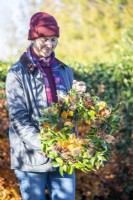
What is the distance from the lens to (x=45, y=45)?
3307 millimetres

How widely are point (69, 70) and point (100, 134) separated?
63 centimetres

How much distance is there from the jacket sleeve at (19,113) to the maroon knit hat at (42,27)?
30 cm

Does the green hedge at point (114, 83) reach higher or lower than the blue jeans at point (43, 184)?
higher

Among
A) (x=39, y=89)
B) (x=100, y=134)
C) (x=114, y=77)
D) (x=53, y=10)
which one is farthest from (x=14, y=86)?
(x=53, y=10)

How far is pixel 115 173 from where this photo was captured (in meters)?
5.95

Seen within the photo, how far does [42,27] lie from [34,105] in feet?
1.70

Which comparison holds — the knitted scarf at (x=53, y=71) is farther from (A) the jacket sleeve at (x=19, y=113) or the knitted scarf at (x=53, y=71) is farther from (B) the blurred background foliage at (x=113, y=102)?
(B) the blurred background foliage at (x=113, y=102)

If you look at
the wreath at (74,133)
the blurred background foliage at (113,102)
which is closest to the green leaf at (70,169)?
the wreath at (74,133)

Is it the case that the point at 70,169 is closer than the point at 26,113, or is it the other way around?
the point at 70,169

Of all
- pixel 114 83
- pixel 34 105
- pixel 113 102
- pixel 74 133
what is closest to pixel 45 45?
pixel 34 105

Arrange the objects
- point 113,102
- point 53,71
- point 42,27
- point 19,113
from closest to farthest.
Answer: point 19,113 → point 42,27 → point 53,71 → point 113,102

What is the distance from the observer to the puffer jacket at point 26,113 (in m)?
3.17

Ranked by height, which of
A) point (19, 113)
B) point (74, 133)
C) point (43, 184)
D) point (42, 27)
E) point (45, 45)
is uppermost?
point (42, 27)

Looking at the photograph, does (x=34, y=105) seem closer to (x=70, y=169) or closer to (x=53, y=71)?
(x=53, y=71)
